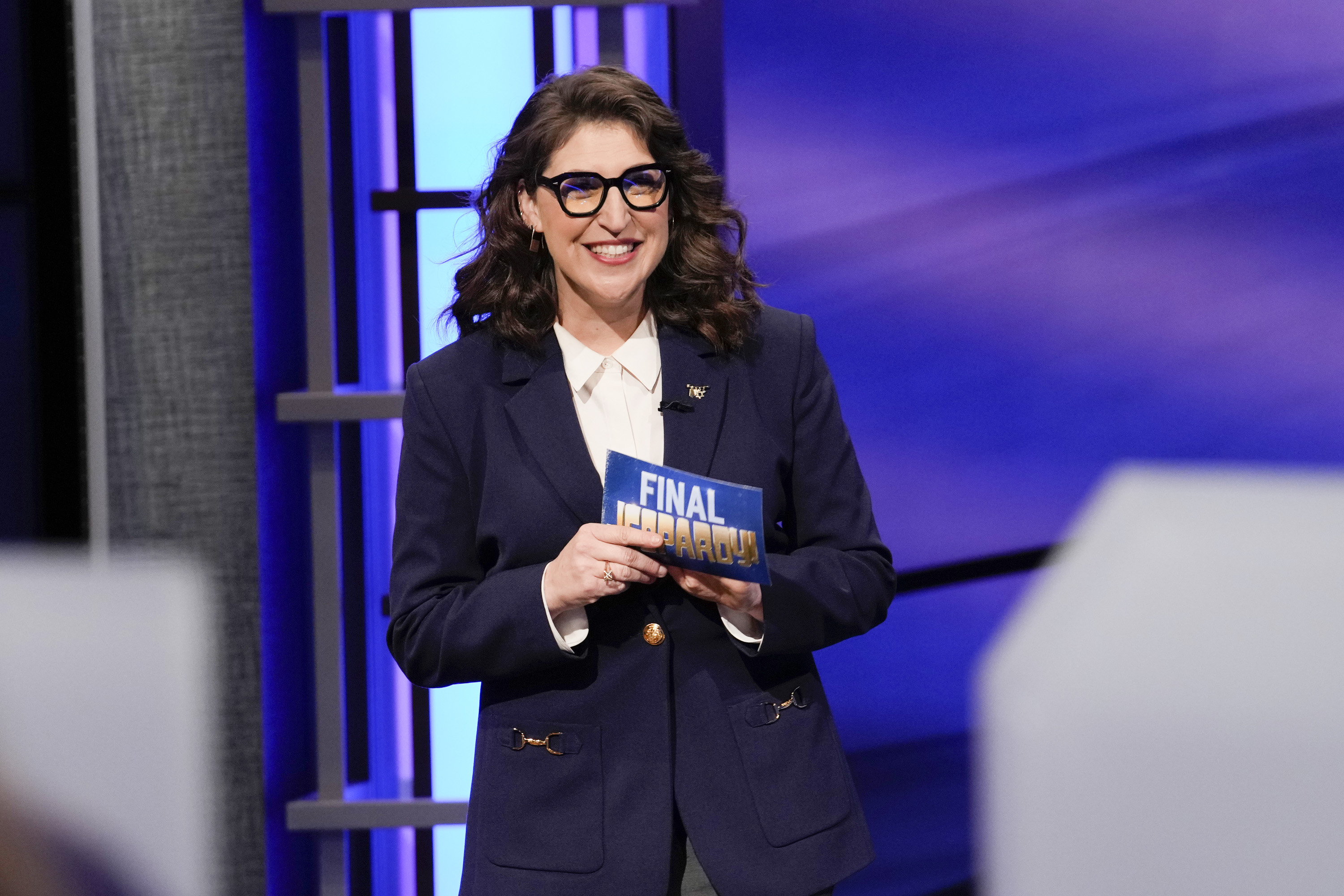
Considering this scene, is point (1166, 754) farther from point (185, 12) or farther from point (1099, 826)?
point (185, 12)

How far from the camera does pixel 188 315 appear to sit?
250 cm

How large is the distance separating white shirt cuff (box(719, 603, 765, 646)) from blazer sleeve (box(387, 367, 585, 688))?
178 mm

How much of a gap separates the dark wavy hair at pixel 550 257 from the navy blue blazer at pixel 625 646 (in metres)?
0.06

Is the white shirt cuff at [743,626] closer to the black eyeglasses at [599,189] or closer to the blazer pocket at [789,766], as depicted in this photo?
the blazer pocket at [789,766]

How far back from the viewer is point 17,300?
2594 millimetres

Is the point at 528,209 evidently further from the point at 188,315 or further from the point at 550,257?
the point at 188,315

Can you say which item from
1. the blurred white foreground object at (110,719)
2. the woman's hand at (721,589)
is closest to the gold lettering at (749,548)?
the woman's hand at (721,589)

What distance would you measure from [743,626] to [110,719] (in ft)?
5.32

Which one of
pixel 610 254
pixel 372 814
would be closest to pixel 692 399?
pixel 610 254

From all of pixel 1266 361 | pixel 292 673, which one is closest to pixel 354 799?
pixel 292 673

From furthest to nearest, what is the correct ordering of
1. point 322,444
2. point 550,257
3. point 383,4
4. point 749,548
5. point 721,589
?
point 322,444 → point 383,4 → point 550,257 → point 721,589 → point 749,548

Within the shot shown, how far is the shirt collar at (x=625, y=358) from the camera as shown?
1628 millimetres

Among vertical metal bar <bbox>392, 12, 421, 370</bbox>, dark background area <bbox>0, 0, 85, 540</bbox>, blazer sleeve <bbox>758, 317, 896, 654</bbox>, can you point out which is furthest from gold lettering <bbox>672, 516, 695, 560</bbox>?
dark background area <bbox>0, 0, 85, 540</bbox>

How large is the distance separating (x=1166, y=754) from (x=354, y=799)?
1571mm
